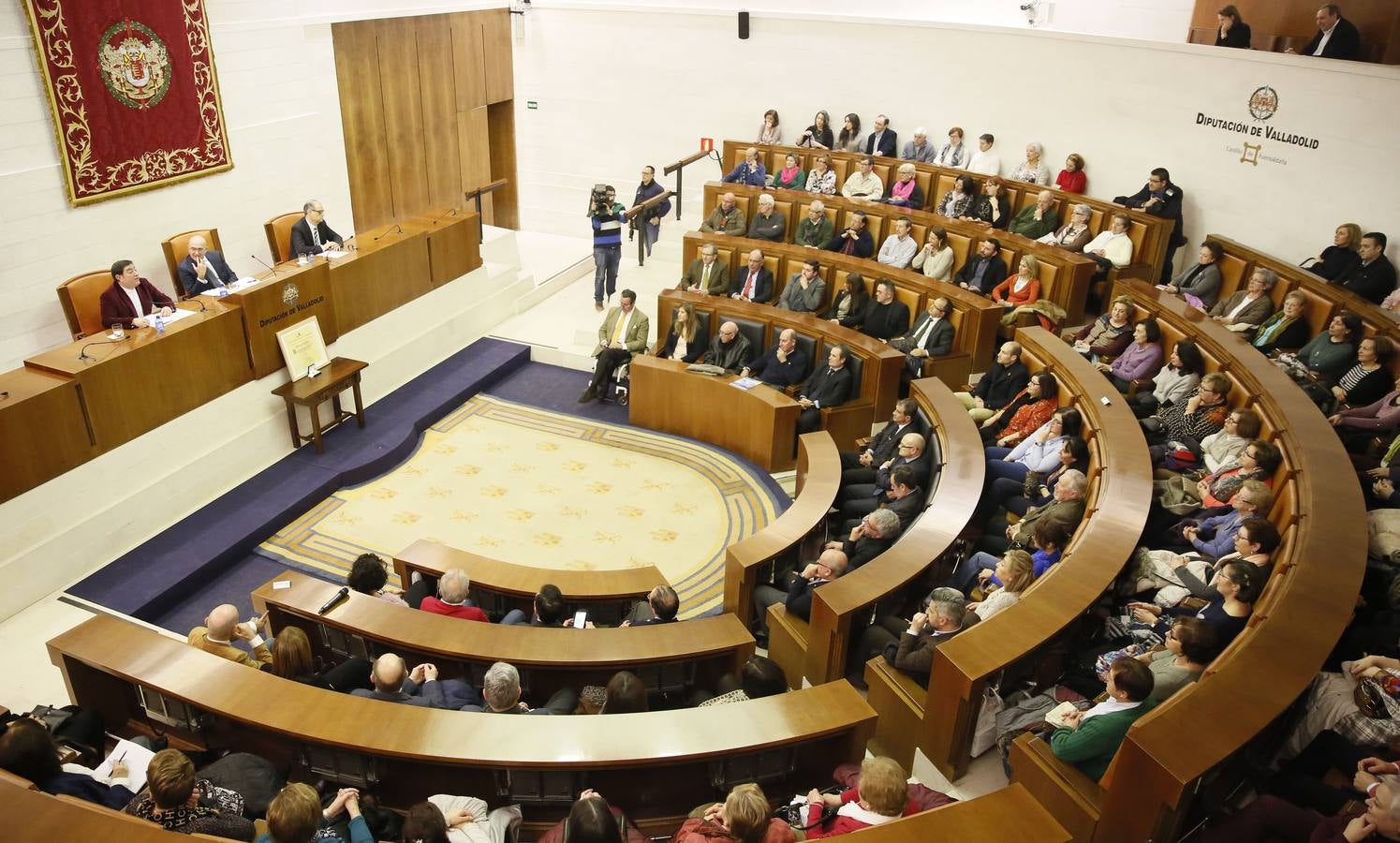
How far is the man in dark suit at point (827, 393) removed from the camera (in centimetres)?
655

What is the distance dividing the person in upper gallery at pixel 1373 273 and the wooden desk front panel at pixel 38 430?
751cm

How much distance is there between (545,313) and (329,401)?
2.58 meters

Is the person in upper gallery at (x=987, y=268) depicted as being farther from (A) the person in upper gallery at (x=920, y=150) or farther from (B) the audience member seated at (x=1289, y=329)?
(A) the person in upper gallery at (x=920, y=150)

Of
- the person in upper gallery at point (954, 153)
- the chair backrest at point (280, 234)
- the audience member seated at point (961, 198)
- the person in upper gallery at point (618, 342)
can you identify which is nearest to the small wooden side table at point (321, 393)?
the chair backrest at point (280, 234)

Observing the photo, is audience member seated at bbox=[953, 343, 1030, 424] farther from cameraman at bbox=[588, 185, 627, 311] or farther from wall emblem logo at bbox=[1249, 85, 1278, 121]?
cameraman at bbox=[588, 185, 627, 311]

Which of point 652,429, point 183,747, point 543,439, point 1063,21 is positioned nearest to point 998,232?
point 1063,21

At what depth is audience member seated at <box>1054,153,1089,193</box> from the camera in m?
8.34

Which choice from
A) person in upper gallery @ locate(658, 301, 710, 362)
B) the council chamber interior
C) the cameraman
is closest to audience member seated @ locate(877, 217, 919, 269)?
the council chamber interior

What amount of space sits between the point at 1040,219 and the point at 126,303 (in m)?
6.67

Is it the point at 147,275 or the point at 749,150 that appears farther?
the point at 749,150

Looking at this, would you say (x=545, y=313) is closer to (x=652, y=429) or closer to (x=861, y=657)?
(x=652, y=429)

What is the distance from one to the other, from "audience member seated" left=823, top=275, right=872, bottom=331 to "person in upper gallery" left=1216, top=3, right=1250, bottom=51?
10.7 feet

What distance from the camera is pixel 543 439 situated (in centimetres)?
712

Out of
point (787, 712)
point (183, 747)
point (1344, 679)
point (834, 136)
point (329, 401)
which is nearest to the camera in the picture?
point (1344, 679)
